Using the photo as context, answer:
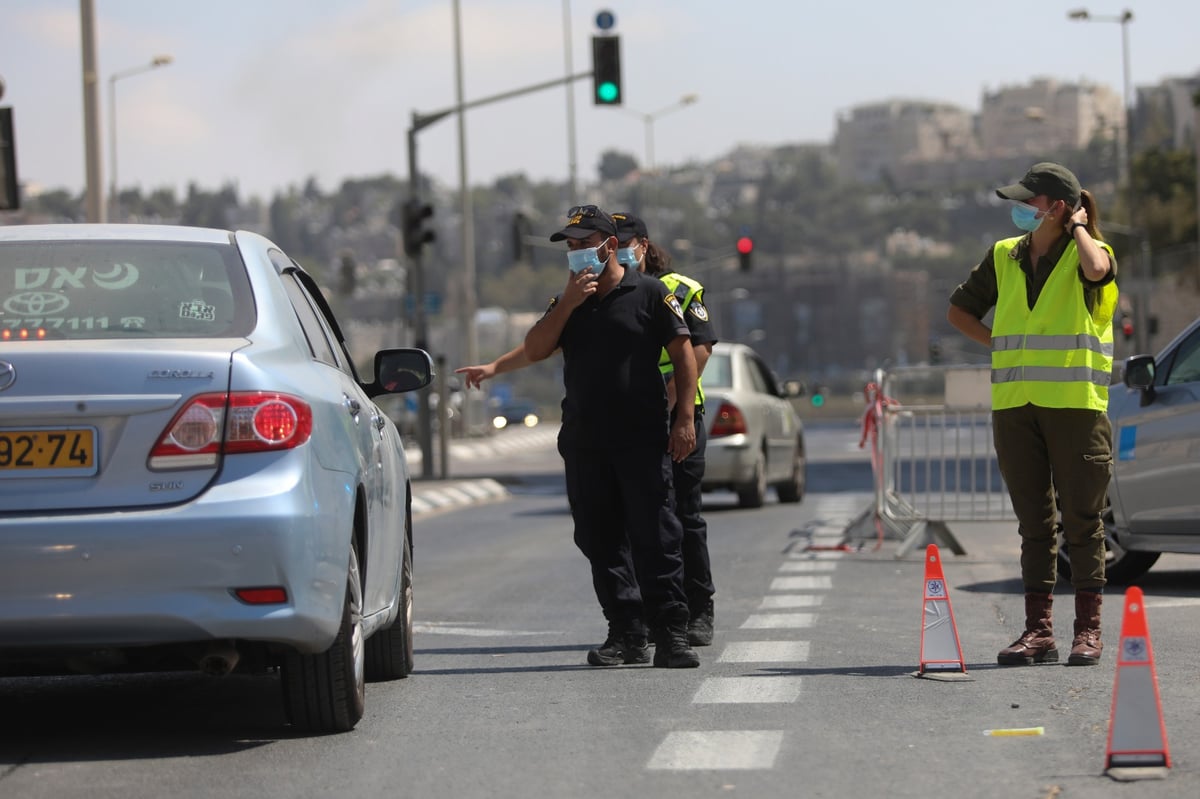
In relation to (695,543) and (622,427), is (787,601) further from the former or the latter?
(622,427)

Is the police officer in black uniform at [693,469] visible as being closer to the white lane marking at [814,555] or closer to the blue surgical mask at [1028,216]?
the blue surgical mask at [1028,216]

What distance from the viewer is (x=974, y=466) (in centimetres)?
1548

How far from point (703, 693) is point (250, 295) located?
7.19ft

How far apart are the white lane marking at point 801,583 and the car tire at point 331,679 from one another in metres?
5.90

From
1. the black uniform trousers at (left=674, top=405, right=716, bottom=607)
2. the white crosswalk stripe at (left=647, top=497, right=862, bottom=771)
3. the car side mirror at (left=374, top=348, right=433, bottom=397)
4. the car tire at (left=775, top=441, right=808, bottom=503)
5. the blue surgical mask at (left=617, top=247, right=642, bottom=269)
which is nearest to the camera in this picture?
the white crosswalk stripe at (left=647, top=497, right=862, bottom=771)

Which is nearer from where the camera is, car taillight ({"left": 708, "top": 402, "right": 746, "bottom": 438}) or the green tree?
car taillight ({"left": 708, "top": 402, "right": 746, "bottom": 438})

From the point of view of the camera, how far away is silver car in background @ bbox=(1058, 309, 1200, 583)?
11234 millimetres

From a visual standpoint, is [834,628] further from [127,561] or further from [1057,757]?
[127,561]

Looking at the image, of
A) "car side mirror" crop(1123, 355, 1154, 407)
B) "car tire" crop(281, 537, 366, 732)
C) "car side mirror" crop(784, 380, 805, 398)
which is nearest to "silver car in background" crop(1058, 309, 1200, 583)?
"car side mirror" crop(1123, 355, 1154, 407)

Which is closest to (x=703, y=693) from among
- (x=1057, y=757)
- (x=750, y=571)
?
(x=1057, y=757)

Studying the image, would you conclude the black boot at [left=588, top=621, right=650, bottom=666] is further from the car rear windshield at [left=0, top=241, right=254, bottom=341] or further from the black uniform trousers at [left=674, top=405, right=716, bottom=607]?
the car rear windshield at [left=0, top=241, right=254, bottom=341]

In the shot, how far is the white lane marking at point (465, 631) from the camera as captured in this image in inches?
404

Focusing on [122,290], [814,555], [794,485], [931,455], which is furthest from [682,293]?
[794,485]

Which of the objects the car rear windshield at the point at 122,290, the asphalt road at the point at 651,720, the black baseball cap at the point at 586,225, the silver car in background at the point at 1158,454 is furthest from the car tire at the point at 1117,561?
the car rear windshield at the point at 122,290
